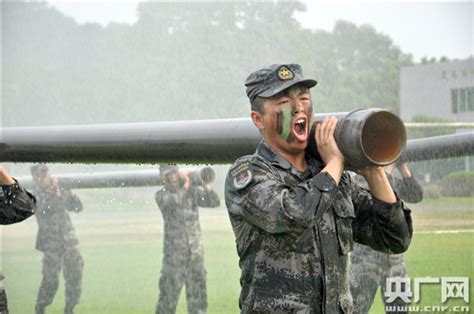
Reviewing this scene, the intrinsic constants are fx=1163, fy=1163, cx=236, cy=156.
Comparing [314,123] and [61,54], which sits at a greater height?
[61,54]

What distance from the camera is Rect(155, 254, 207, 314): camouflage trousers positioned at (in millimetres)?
10852

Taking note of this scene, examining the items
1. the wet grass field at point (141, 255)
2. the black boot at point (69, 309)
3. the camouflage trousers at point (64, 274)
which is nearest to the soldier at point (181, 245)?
the wet grass field at point (141, 255)

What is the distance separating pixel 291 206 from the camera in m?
3.59

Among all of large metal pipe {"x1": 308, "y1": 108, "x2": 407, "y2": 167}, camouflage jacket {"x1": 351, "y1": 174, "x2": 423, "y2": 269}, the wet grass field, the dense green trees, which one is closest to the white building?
the dense green trees

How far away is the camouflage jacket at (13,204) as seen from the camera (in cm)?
553

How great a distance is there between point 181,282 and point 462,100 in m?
3.50

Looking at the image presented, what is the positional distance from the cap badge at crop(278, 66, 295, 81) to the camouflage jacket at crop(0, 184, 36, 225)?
2.20 meters

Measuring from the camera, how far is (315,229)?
377 cm

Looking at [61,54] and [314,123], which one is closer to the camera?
[314,123]

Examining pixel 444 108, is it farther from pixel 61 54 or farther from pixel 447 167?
pixel 61 54

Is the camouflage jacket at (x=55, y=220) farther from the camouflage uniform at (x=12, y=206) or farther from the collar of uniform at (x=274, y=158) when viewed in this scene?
the collar of uniform at (x=274, y=158)

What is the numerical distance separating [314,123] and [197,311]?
23.4 feet

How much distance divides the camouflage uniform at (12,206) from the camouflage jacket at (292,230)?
200 centimetres

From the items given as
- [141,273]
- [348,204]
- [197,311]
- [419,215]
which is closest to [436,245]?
[419,215]
